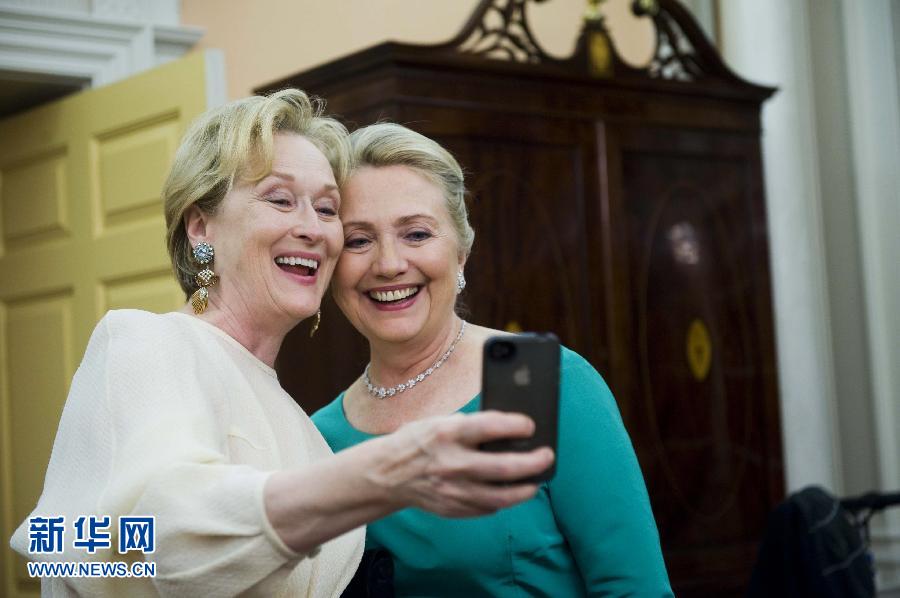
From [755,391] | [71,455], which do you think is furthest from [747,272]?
[71,455]

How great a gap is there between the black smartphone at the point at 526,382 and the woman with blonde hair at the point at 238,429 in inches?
1.0

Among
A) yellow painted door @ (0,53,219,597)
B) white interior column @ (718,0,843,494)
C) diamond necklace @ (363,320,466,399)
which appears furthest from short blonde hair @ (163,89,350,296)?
white interior column @ (718,0,843,494)

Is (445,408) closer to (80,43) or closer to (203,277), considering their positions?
(203,277)

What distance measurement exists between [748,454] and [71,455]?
3.62 meters

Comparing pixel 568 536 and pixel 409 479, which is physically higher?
pixel 409 479

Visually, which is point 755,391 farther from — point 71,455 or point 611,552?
point 71,455

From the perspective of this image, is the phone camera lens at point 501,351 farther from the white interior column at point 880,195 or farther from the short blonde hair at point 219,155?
the white interior column at point 880,195

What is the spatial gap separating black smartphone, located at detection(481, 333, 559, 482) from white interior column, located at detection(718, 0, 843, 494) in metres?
4.16

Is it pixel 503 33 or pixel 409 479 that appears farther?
pixel 503 33

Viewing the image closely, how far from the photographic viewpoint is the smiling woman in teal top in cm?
209

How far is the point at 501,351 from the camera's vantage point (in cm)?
134

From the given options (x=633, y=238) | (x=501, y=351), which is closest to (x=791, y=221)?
(x=633, y=238)

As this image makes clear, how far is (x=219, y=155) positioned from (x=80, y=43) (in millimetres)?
2862

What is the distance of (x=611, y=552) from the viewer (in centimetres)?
207
